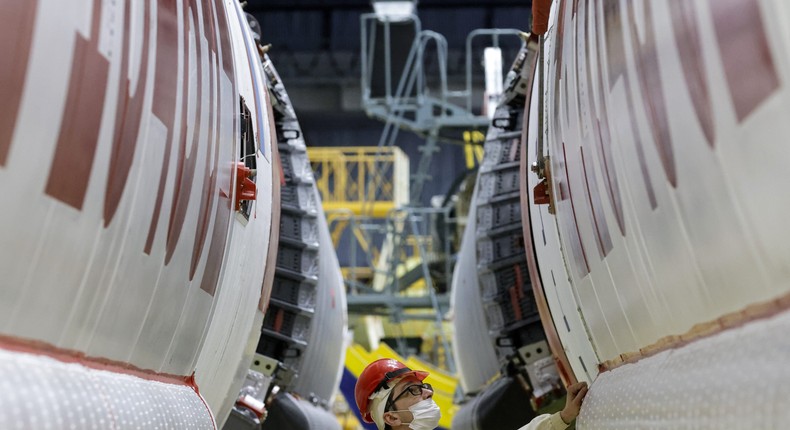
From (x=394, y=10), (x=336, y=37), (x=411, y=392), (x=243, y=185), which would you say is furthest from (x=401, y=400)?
(x=336, y=37)

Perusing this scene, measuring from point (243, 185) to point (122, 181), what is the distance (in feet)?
4.29

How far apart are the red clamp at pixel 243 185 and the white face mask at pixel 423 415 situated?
0.87m

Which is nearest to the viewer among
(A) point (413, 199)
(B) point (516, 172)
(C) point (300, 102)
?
(B) point (516, 172)

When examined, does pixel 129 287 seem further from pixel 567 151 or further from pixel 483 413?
pixel 483 413

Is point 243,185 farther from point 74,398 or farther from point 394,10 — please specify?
point 394,10

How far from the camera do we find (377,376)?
133 inches

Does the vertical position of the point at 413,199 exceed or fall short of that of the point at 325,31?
it falls short

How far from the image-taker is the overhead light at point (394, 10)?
45.7 ft

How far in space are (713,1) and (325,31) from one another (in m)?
27.0

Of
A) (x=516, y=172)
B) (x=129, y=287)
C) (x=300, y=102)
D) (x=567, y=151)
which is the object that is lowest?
(x=129, y=287)

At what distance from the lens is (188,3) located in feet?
8.57

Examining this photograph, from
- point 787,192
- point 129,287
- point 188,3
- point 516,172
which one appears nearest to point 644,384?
point 787,192

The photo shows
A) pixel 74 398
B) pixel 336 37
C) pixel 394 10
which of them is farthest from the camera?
pixel 336 37

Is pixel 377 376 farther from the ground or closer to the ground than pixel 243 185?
closer to the ground
